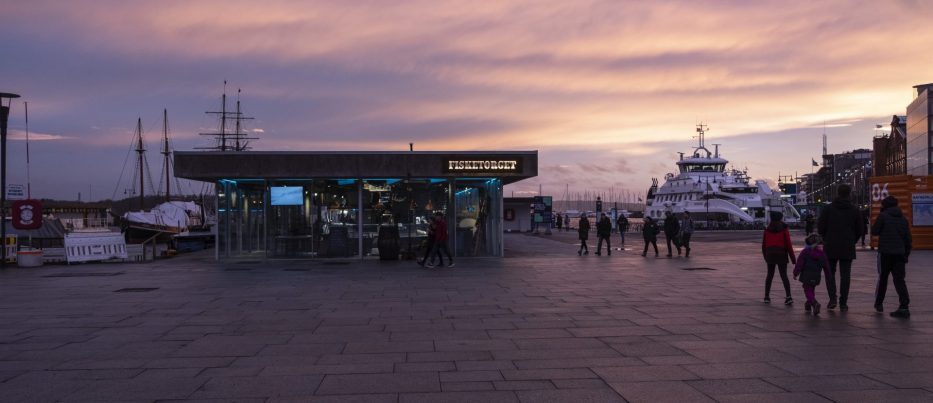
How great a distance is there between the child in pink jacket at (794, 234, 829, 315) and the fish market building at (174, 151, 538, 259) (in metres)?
13.5

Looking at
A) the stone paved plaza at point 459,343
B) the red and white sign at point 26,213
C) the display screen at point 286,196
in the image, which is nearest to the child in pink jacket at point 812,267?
the stone paved plaza at point 459,343

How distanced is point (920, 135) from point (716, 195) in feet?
57.2

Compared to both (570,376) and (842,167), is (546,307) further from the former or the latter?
(842,167)

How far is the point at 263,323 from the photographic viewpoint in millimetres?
10062

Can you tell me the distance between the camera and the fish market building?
23109 millimetres

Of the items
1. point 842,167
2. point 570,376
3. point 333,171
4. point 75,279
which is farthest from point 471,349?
point 842,167

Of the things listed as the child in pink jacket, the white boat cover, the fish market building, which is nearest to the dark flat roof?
the fish market building

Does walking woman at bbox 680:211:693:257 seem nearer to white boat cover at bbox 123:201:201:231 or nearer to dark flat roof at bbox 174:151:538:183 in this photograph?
dark flat roof at bbox 174:151:538:183

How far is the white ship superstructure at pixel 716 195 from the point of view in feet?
225

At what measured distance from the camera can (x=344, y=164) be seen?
23.2 m

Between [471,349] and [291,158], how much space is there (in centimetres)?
1628

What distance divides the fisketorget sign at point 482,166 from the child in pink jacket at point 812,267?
1351 centimetres

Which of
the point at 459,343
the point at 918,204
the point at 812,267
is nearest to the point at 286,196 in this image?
the point at 459,343

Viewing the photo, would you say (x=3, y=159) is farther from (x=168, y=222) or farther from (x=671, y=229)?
(x=168, y=222)
